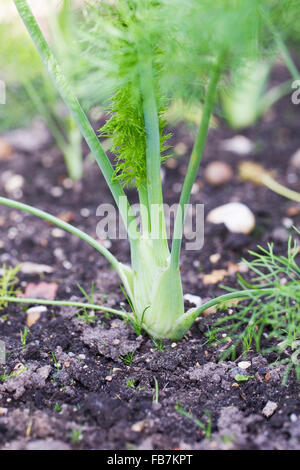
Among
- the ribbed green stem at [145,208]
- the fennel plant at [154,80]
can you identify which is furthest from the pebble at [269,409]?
the ribbed green stem at [145,208]

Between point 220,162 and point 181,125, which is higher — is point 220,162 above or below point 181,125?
below

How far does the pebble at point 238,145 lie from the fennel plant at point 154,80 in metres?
0.88

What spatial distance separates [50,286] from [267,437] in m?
0.73

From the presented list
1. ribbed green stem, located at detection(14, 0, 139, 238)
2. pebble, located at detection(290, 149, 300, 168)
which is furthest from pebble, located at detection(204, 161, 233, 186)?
ribbed green stem, located at detection(14, 0, 139, 238)

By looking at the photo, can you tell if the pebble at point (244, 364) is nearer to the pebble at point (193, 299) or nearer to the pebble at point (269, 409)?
the pebble at point (269, 409)

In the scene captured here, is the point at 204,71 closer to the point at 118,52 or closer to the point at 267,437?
the point at 118,52

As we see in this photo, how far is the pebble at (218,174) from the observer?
1786 mm

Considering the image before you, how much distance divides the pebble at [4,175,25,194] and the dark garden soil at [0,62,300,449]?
0.15 meters

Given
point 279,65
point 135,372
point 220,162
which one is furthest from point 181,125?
point 135,372

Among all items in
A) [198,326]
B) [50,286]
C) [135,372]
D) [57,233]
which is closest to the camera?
[135,372]

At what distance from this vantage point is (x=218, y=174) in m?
1.79

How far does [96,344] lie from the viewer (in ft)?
3.61

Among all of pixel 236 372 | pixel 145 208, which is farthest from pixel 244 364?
pixel 145 208

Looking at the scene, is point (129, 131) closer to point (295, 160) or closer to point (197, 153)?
point (197, 153)
